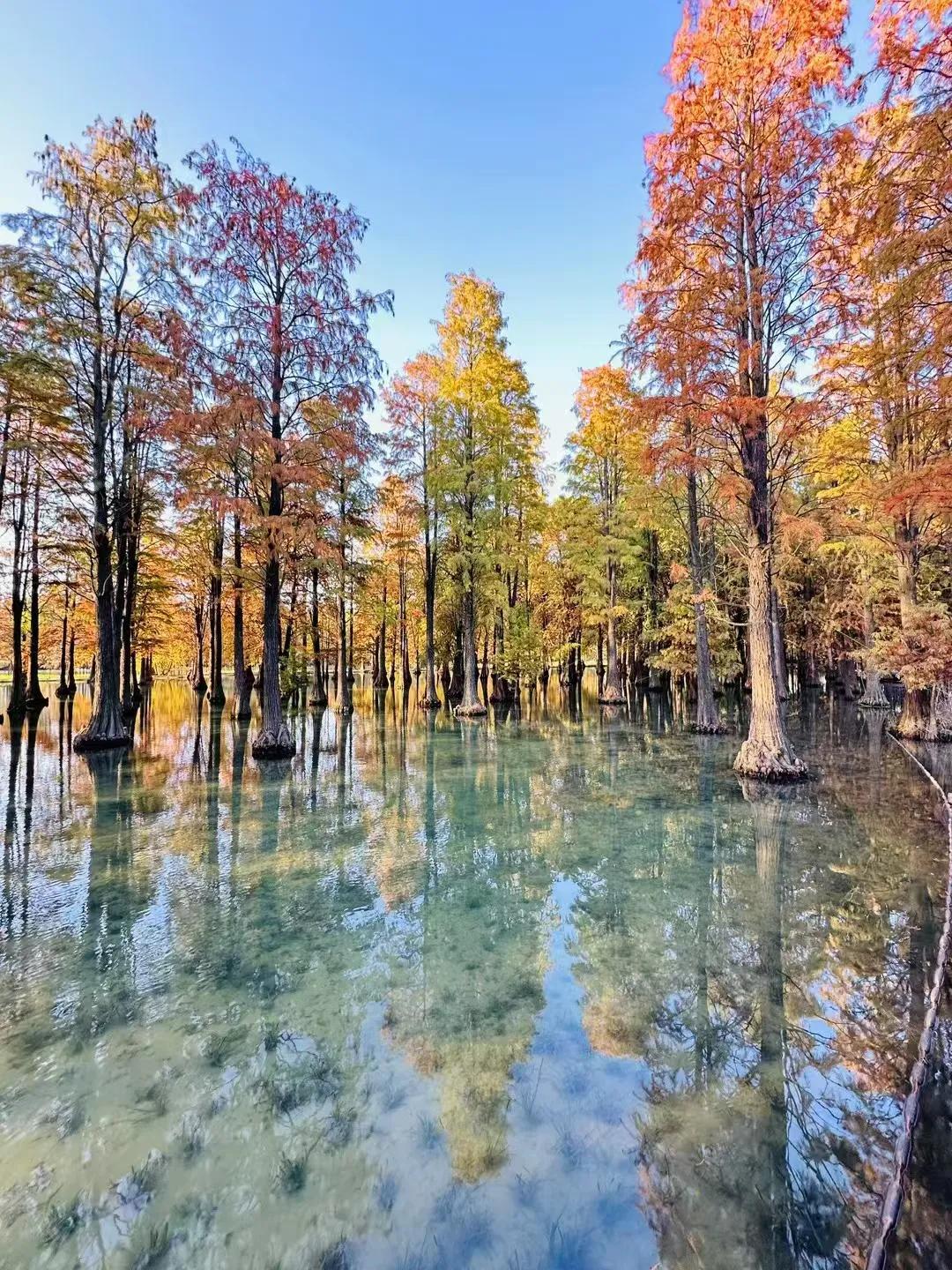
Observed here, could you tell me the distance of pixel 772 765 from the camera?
31.7 ft

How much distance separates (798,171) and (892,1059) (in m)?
11.9

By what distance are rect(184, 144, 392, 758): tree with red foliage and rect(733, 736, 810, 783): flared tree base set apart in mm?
9570

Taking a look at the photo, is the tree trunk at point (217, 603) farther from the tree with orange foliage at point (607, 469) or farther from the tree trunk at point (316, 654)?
the tree with orange foliage at point (607, 469)

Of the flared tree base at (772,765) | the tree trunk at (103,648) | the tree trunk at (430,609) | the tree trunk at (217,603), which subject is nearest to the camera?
the flared tree base at (772,765)

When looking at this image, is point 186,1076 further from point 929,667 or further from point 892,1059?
point 929,667

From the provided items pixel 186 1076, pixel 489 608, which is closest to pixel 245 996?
pixel 186 1076

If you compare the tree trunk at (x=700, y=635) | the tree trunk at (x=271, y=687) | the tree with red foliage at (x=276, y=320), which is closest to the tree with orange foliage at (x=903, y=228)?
the tree trunk at (x=700, y=635)

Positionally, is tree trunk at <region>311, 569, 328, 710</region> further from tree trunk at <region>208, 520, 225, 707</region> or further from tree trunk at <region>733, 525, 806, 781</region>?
tree trunk at <region>733, 525, 806, 781</region>

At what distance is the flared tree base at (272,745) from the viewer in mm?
12258

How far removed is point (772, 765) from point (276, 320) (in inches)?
542

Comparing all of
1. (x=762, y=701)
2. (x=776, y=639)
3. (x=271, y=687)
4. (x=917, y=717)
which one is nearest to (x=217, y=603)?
(x=271, y=687)

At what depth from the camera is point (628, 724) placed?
706 inches

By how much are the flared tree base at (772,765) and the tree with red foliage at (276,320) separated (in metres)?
9.57

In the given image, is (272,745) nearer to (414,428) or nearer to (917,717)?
(414,428)
